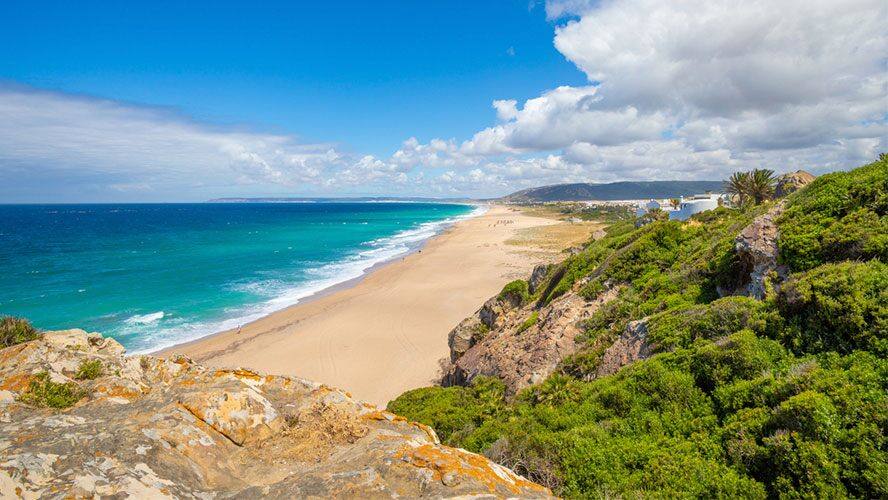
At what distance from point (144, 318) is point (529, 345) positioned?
98.2 ft

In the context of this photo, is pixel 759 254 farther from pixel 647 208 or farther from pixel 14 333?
pixel 647 208

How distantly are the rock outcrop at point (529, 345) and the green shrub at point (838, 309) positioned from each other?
516 cm

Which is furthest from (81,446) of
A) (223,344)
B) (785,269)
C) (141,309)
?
(141,309)

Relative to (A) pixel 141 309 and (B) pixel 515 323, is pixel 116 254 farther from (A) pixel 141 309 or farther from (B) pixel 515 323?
(B) pixel 515 323

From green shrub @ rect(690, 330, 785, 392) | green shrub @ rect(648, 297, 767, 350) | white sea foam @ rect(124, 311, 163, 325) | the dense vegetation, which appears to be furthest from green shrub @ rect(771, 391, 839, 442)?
white sea foam @ rect(124, 311, 163, 325)

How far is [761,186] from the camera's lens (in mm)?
27547

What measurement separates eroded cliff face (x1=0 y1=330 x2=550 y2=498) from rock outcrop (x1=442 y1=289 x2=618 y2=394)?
621 centimetres

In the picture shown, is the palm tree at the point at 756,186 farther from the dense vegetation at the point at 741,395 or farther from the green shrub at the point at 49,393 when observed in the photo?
the green shrub at the point at 49,393

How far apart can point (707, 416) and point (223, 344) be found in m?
25.2

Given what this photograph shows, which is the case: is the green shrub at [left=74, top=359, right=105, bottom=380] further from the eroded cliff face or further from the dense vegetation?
the dense vegetation

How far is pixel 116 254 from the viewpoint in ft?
192

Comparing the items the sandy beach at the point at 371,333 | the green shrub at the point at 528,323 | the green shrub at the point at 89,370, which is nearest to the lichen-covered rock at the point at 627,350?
the green shrub at the point at 528,323

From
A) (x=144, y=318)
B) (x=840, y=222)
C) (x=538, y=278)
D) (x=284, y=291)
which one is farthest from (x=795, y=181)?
(x=144, y=318)

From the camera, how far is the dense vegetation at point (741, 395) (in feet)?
16.5
